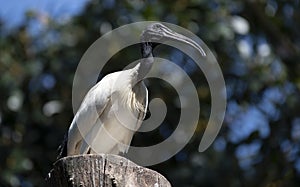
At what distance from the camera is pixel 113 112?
707cm

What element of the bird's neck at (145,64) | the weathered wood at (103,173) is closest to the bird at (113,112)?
the bird's neck at (145,64)

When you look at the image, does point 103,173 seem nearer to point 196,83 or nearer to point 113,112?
point 113,112

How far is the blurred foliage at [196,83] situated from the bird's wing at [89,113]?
3.31 m

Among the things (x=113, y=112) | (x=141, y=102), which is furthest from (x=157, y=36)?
(x=113, y=112)

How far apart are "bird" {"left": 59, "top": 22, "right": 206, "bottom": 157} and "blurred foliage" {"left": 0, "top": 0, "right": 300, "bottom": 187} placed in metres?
3.16

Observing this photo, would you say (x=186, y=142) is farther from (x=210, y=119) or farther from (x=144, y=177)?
(x=144, y=177)

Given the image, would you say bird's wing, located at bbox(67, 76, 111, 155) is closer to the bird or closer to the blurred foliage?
the bird

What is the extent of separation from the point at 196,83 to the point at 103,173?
19.0ft

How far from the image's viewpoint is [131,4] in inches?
426

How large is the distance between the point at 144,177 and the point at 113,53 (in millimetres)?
5421

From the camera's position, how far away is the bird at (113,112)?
23.0 feet

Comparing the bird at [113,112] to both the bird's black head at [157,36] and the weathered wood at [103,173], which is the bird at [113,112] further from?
the weathered wood at [103,173]

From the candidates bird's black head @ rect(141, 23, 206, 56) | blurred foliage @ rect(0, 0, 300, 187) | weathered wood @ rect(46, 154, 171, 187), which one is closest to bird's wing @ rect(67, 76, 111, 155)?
bird's black head @ rect(141, 23, 206, 56)

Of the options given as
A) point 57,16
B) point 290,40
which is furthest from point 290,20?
point 57,16
